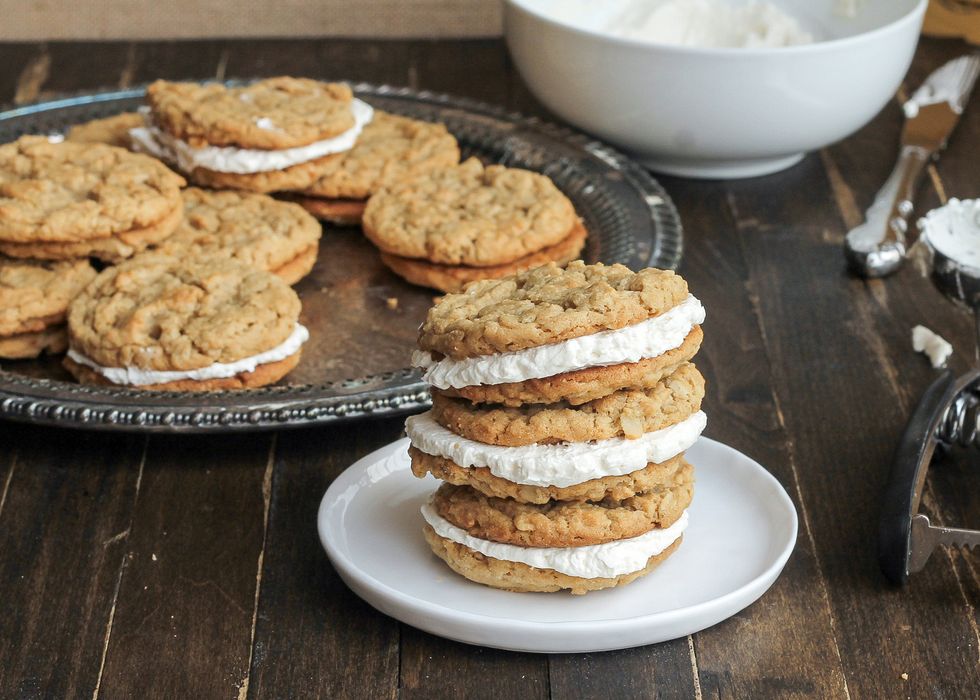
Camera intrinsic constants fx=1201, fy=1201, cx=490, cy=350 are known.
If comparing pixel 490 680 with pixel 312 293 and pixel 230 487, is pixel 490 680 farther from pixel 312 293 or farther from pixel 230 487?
pixel 312 293

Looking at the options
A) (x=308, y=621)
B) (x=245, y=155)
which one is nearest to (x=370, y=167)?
(x=245, y=155)

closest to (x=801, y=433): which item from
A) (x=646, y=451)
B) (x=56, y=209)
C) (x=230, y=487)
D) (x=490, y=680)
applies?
(x=646, y=451)

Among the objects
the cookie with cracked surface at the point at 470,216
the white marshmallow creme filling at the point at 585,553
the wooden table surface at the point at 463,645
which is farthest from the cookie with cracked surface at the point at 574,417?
the cookie with cracked surface at the point at 470,216

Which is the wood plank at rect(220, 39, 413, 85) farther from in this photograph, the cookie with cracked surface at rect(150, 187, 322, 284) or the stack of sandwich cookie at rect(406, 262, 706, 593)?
the stack of sandwich cookie at rect(406, 262, 706, 593)

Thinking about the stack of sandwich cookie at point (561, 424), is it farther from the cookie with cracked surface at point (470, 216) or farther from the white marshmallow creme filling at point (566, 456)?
the cookie with cracked surface at point (470, 216)

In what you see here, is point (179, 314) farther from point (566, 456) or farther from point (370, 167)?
point (566, 456)
